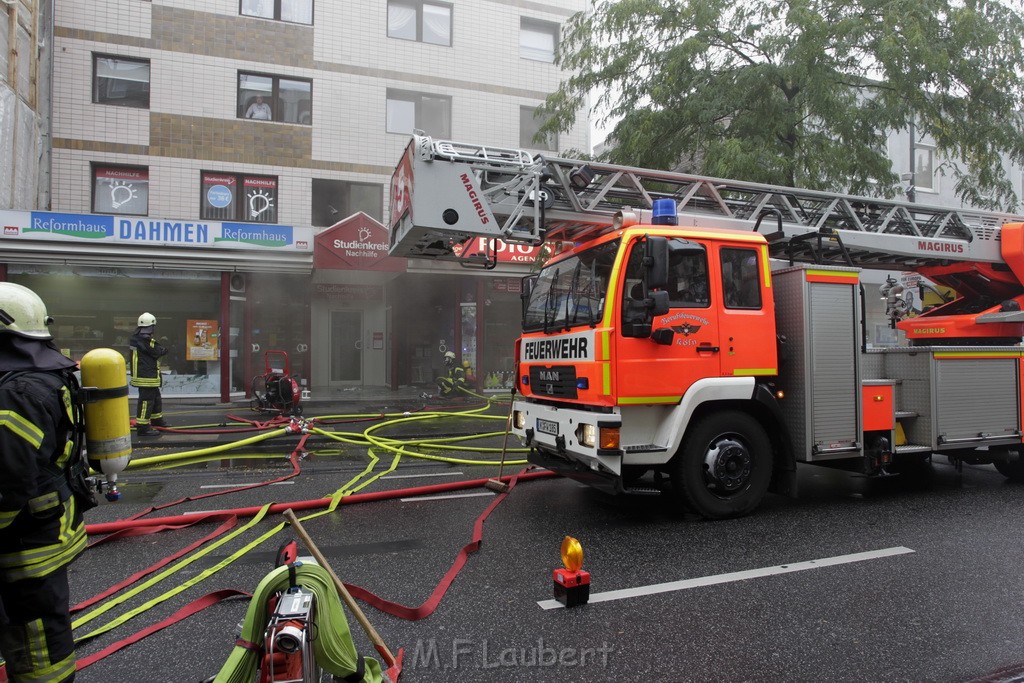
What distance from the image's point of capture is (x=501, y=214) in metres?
5.79

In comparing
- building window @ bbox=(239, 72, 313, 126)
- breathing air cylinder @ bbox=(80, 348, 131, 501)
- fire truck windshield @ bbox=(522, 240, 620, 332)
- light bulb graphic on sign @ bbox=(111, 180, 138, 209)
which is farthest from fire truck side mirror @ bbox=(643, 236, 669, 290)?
light bulb graphic on sign @ bbox=(111, 180, 138, 209)

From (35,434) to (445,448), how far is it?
6.54m

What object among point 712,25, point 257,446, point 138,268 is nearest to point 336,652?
point 257,446

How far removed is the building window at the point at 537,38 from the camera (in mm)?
18531

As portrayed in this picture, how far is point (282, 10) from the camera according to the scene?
16.5 meters

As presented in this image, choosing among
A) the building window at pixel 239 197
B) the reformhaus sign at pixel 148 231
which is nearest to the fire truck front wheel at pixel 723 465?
the reformhaus sign at pixel 148 231

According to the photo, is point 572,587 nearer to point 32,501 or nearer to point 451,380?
point 32,501

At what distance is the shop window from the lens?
5344mm

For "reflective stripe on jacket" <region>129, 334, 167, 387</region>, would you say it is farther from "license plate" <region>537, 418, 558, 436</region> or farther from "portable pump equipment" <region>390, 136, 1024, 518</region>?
"license plate" <region>537, 418, 558, 436</region>

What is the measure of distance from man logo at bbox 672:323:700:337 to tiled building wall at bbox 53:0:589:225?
522 inches

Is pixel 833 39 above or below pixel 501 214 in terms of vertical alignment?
above

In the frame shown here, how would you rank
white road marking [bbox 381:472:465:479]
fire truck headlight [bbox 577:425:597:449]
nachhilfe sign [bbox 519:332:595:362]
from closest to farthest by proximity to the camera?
fire truck headlight [bbox 577:425:597:449], nachhilfe sign [bbox 519:332:595:362], white road marking [bbox 381:472:465:479]

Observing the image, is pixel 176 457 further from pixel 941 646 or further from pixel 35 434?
pixel 941 646

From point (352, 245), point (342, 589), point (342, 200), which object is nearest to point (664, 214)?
point (342, 589)
